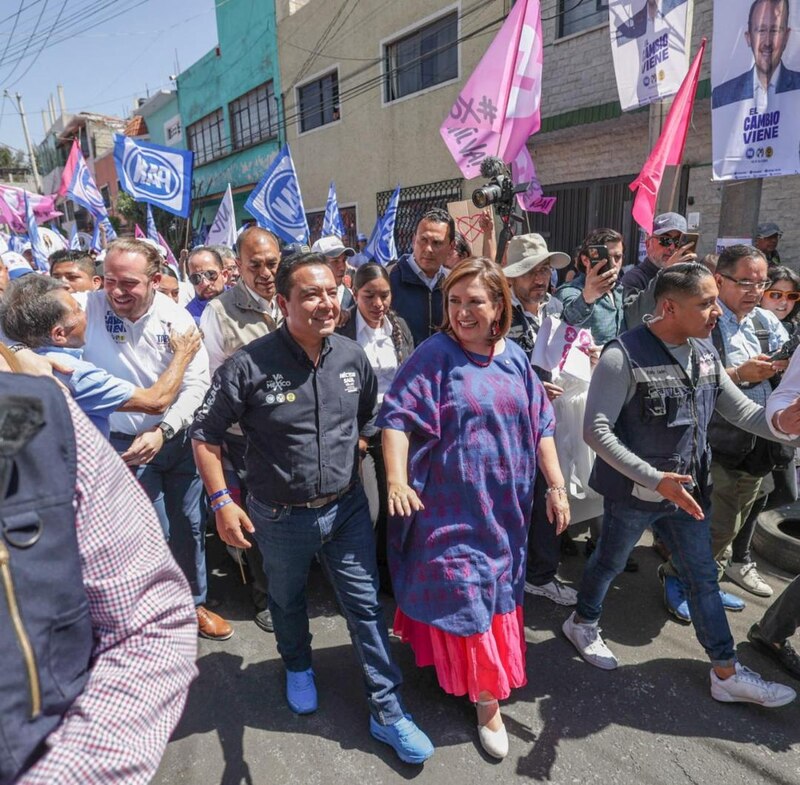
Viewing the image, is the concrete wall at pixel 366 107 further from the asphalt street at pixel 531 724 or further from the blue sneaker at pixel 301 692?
the blue sneaker at pixel 301 692

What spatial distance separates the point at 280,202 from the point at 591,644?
5331 mm

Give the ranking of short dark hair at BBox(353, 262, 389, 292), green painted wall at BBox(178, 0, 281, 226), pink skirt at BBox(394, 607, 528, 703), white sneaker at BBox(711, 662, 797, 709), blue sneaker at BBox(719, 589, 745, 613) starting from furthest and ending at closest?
green painted wall at BBox(178, 0, 281, 226)
blue sneaker at BBox(719, 589, 745, 613)
short dark hair at BBox(353, 262, 389, 292)
white sneaker at BBox(711, 662, 797, 709)
pink skirt at BBox(394, 607, 528, 703)

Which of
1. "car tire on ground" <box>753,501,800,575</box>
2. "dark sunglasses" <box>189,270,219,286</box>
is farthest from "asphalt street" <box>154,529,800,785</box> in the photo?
"dark sunglasses" <box>189,270,219,286</box>

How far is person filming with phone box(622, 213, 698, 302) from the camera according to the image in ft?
12.5

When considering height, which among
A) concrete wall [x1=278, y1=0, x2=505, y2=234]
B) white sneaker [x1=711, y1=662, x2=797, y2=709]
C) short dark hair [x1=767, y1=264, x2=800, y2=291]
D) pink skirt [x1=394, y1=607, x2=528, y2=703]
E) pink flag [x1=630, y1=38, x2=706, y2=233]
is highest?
concrete wall [x1=278, y1=0, x2=505, y2=234]

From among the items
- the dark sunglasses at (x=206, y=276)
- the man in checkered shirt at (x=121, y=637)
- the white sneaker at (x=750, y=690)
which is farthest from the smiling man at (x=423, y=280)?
the man in checkered shirt at (x=121, y=637)

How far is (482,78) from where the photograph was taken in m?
4.94

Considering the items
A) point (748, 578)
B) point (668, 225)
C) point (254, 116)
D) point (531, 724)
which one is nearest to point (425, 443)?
point (531, 724)

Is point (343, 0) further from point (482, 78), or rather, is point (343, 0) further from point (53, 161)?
point (53, 161)

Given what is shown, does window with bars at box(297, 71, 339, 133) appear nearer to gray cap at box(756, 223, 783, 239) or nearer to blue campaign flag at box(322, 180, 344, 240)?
blue campaign flag at box(322, 180, 344, 240)

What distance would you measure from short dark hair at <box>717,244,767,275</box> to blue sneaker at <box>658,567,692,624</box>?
169 cm

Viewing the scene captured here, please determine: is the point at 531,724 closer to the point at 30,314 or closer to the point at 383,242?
the point at 30,314

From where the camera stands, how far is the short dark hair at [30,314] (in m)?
2.16

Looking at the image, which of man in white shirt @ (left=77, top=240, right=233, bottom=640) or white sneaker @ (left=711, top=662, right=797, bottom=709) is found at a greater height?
man in white shirt @ (left=77, top=240, right=233, bottom=640)
